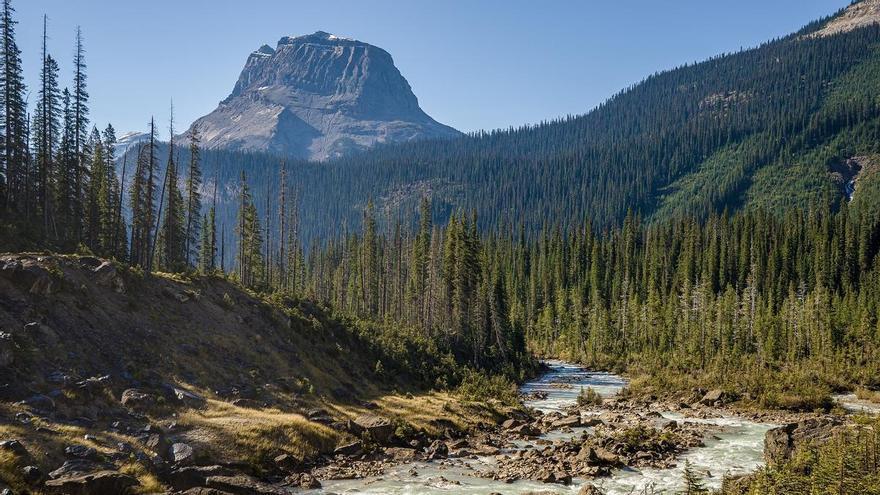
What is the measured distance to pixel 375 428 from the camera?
33.2m

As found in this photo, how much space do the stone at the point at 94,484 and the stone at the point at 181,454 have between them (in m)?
2.84

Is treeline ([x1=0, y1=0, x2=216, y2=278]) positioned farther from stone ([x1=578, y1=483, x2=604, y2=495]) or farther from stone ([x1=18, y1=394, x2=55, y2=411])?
stone ([x1=578, y1=483, x2=604, y2=495])

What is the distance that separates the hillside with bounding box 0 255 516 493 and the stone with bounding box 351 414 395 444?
102 centimetres

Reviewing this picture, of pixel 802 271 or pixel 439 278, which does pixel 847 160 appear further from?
pixel 439 278

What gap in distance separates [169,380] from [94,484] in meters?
13.3

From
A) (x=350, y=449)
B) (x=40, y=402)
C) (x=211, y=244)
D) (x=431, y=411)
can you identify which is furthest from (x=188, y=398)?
(x=211, y=244)

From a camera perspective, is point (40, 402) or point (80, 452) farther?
point (40, 402)

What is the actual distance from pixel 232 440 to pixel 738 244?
384 ft

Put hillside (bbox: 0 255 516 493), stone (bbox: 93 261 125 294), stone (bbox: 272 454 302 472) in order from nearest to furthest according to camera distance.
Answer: hillside (bbox: 0 255 516 493), stone (bbox: 272 454 302 472), stone (bbox: 93 261 125 294)

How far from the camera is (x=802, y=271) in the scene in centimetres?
10225

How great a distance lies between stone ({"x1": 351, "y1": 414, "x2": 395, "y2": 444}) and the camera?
107ft

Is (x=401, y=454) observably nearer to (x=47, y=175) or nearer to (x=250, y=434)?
(x=250, y=434)

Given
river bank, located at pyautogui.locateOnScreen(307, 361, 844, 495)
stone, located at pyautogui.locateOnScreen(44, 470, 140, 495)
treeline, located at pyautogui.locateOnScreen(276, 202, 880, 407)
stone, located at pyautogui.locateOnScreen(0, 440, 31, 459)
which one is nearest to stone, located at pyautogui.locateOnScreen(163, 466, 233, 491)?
stone, located at pyautogui.locateOnScreen(44, 470, 140, 495)

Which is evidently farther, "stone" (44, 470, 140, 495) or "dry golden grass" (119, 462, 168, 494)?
"dry golden grass" (119, 462, 168, 494)
